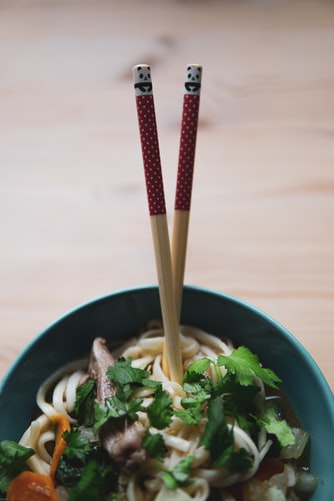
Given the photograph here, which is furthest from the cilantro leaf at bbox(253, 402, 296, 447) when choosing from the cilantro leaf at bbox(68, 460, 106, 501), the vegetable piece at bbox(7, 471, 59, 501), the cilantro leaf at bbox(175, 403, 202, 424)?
the vegetable piece at bbox(7, 471, 59, 501)

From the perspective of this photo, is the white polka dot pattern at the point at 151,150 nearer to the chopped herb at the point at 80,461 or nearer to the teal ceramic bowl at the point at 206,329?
the teal ceramic bowl at the point at 206,329

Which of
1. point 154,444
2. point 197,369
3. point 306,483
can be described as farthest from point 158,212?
point 306,483

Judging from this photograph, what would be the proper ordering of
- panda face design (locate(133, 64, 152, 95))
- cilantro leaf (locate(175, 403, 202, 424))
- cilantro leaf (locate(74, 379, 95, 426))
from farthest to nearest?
cilantro leaf (locate(74, 379, 95, 426)) → cilantro leaf (locate(175, 403, 202, 424)) → panda face design (locate(133, 64, 152, 95))

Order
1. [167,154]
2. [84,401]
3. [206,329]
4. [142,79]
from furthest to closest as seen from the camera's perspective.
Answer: [167,154] < [206,329] < [84,401] < [142,79]

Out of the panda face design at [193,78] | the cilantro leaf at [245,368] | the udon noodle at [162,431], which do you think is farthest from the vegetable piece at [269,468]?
the panda face design at [193,78]

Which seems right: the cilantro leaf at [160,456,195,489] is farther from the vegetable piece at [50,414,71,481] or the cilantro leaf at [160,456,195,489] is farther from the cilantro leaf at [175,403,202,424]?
the vegetable piece at [50,414,71,481]

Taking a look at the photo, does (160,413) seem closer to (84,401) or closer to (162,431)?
(162,431)
